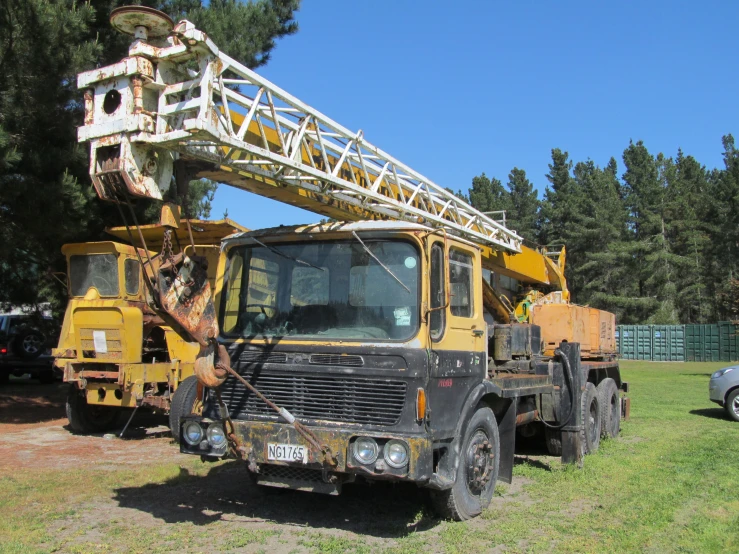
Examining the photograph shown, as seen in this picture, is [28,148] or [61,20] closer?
[61,20]

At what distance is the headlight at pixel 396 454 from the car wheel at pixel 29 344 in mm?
17980

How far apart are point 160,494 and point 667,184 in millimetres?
57506

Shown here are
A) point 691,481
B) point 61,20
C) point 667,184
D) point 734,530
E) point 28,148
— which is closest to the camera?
point 734,530

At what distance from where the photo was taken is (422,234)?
543 cm

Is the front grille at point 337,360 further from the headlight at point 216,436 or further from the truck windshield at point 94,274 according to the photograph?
the truck windshield at point 94,274

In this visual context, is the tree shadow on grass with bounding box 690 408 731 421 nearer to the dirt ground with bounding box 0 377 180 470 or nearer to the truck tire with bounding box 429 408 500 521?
the truck tire with bounding box 429 408 500 521

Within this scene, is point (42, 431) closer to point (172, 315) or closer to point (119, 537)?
point (119, 537)

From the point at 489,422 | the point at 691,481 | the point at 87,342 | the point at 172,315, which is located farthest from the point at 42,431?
the point at 691,481

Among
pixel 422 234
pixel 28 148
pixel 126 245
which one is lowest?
pixel 422 234

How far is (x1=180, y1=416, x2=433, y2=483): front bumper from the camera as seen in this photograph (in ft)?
16.0

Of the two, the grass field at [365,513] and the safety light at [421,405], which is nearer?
the safety light at [421,405]

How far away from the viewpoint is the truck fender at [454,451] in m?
5.19

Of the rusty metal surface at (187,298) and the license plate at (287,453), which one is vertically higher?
the rusty metal surface at (187,298)

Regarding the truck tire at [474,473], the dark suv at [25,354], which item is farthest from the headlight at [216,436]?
the dark suv at [25,354]
